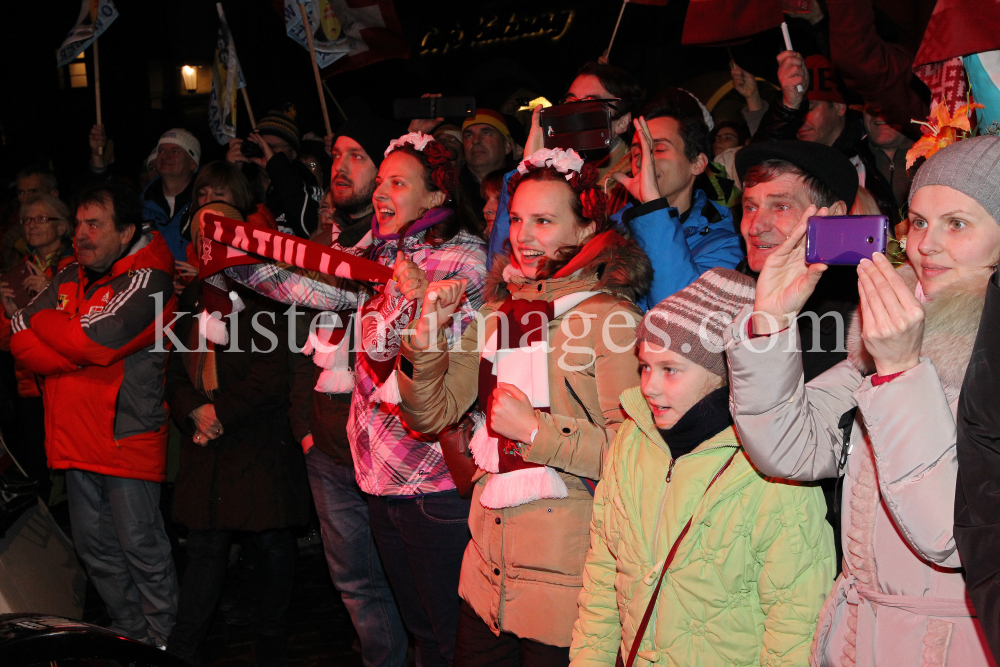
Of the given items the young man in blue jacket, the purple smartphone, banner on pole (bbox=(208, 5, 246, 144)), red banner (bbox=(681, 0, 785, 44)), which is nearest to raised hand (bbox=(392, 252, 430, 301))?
the young man in blue jacket

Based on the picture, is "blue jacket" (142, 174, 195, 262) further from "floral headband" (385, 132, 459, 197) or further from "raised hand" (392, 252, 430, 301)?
"raised hand" (392, 252, 430, 301)

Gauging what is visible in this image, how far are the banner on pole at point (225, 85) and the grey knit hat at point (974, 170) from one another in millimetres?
6020

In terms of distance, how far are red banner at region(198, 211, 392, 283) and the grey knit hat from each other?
6.66ft

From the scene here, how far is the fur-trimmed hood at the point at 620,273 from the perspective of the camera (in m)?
2.93

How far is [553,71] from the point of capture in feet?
37.4

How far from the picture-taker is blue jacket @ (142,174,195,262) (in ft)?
21.3

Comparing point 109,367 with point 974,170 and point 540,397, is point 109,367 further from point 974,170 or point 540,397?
point 974,170

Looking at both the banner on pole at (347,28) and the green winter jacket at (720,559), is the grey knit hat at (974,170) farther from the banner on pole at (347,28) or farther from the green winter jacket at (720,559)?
the banner on pole at (347,28)

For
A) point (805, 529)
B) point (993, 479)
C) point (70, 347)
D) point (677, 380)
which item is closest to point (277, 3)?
point (70, 347)

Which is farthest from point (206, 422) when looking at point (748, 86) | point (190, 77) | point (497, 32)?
point (190, 77)

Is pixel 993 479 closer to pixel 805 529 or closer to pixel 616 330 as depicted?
pixel 805 529

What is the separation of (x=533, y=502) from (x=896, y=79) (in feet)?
7.59

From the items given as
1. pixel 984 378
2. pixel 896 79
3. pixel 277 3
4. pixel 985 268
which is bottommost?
pixel 984 378

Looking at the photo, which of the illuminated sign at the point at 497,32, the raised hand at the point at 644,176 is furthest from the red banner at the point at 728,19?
the illuminated sign at the point at 497,32
